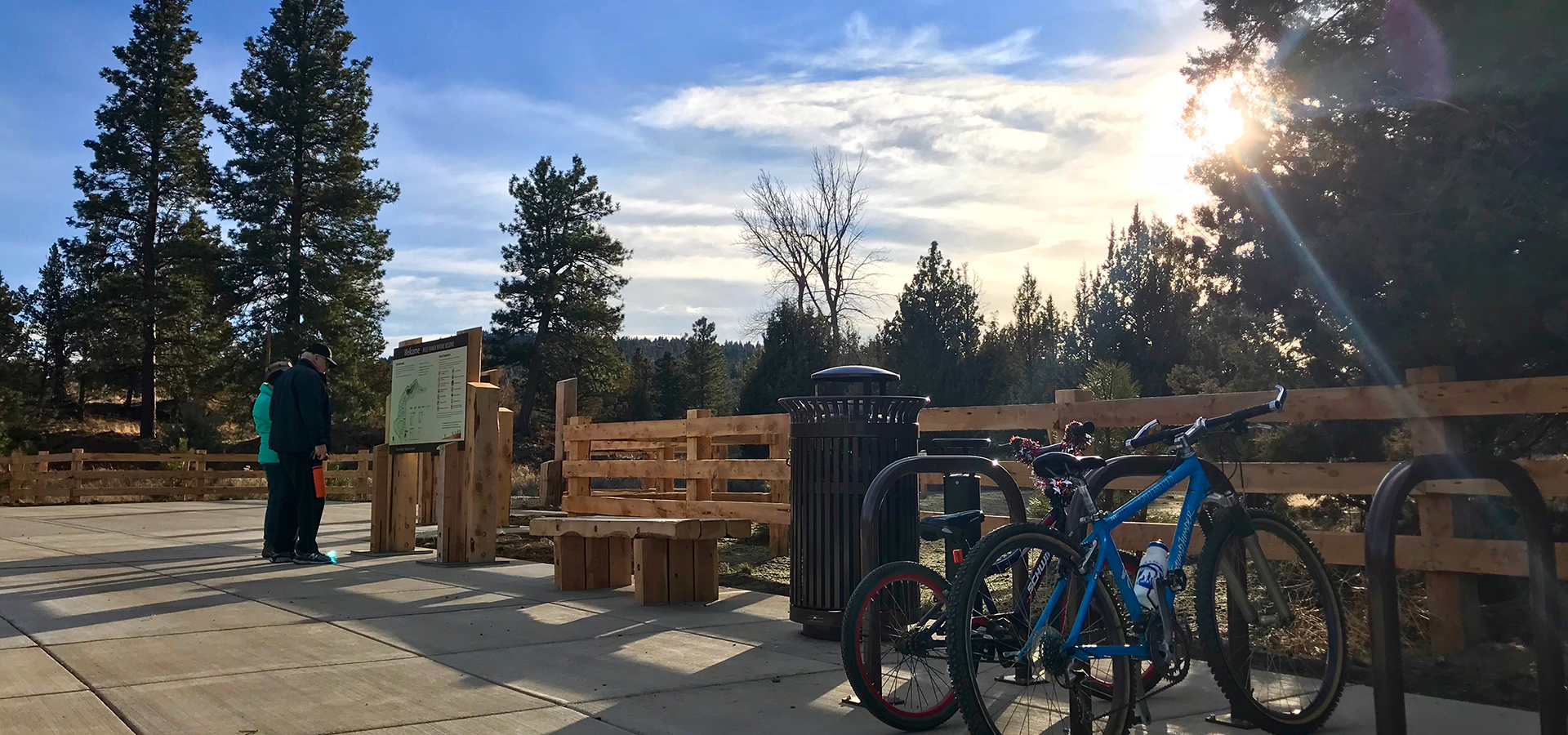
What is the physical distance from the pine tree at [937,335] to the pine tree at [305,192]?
19.0 m

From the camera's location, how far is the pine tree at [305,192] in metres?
37.6

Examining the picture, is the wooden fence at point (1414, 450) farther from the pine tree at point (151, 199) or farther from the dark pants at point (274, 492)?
the pine tree at point (151, 199)

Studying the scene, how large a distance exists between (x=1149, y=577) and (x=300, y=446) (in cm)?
741

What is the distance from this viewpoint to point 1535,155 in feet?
19.9

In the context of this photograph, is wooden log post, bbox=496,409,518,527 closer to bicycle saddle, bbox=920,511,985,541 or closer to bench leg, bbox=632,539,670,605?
bench leg, bbox=632,539,670,605

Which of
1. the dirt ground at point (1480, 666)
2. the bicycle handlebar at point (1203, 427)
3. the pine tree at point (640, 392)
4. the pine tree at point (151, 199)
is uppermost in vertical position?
the pine tree at point (151, 199)

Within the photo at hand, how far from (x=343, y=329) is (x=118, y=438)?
1014 centimetres

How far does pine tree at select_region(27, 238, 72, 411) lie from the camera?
48.8 meters

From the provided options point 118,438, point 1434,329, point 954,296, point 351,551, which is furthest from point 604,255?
point 1434,329

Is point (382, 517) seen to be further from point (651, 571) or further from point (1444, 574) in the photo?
point (1444, 574)

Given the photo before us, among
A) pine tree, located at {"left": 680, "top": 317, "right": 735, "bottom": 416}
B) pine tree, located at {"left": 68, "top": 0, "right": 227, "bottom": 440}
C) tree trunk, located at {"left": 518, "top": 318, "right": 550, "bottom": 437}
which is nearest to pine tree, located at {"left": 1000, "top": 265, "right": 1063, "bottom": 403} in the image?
pine tree, located at {"left": 680, "top": 317, "right": 735, "bottom": 416}

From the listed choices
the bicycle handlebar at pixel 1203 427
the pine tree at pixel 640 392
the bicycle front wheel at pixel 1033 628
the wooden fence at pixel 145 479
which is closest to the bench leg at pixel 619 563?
the bicycle front wheel at pixel 1033 628

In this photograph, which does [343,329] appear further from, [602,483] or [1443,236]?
[1443,236]

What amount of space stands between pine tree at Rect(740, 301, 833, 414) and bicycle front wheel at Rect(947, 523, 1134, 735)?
3444 centimetres
